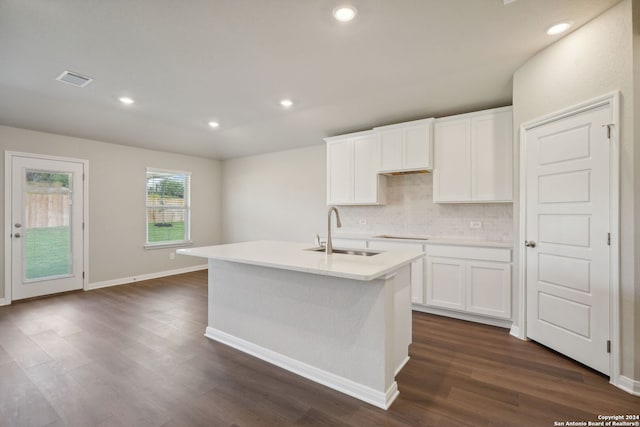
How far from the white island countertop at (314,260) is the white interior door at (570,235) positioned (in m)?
1.30

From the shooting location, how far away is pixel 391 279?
1.97 metres

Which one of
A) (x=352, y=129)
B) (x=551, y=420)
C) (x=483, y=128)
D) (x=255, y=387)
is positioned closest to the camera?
(x=551, y=420)

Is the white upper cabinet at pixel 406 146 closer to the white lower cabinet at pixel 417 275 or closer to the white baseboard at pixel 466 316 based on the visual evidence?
the white lower cabinet at pixel 417 275

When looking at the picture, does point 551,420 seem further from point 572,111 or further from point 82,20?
point 82,20

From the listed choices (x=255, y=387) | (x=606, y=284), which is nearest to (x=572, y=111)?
(x=606, y=284)

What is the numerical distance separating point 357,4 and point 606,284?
2691 mm

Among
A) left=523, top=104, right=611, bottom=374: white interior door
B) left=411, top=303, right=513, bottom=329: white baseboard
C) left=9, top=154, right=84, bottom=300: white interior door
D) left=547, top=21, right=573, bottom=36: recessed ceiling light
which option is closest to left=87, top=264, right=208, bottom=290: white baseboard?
left=9, top=154, right=84, bottom=300: white interior door

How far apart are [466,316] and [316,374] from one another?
213 cm

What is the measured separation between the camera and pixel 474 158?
3469 mm

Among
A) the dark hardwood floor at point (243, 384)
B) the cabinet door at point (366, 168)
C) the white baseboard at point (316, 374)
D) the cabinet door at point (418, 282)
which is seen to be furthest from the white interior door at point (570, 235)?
the cabinet door at point (366, 168)

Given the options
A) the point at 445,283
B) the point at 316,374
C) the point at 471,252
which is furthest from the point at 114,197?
the point at 471,252

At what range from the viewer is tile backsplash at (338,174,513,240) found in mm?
3635

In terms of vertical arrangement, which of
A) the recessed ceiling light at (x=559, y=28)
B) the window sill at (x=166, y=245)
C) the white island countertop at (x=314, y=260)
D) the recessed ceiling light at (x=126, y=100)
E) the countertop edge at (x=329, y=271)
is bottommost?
the window sill at (x=166, y=245)

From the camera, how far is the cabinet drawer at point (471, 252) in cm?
313
